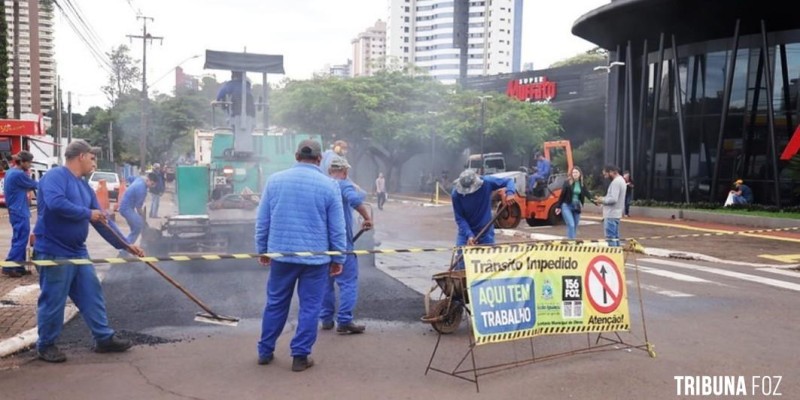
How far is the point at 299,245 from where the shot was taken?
Result: 17.7ft

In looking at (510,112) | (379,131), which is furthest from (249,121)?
(510,112)

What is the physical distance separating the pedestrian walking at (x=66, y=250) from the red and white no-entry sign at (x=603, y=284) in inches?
152

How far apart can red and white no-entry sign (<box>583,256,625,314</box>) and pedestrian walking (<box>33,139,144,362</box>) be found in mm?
3858

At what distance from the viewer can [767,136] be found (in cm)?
A: 2384

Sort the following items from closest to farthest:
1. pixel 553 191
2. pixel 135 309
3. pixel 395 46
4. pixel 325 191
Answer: pixel 325 191
pixel 135 309
pixel 553 191
pixel 395 46

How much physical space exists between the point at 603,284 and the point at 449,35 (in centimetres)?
13029

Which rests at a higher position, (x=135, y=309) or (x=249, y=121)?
(x=249, y=121)

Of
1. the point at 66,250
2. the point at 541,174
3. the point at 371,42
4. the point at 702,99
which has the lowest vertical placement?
the point at 66,250

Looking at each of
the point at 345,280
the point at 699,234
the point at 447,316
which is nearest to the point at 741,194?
the point at 699,234

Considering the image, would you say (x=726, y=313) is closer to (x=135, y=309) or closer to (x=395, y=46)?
(x=135, y=309)

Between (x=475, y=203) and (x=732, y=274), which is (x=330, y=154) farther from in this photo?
(x=732, y=274)

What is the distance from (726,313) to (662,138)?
2140cm

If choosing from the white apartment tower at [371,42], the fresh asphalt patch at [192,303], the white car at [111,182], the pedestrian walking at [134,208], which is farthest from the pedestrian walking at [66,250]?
the white apartment tower at [371,42]

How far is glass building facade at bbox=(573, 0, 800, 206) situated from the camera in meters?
23.6
